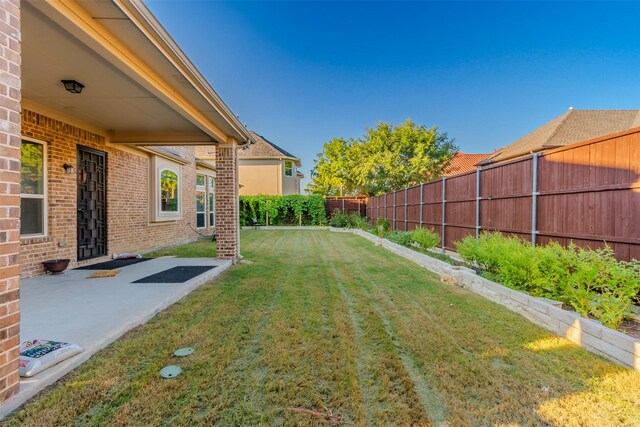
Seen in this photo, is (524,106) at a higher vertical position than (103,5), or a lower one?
higher

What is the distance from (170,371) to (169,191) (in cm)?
857

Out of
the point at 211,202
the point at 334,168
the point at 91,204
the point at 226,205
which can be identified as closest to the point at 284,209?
the point at 211,202

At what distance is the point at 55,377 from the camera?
2199mm

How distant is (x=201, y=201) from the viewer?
503 inches

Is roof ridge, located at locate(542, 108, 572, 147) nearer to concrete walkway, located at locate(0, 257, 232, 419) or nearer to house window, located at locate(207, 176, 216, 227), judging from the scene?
house window, located at locate(207, 176, 216, 227)

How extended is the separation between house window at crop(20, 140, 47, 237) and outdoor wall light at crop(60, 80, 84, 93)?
1653mm

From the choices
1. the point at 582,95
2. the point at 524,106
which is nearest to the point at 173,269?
the point at 524,106

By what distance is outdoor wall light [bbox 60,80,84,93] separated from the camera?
4.23 metres

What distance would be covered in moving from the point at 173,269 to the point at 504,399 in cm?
564

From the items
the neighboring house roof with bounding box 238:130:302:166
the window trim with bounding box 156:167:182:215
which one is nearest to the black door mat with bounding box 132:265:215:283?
the window trim with bounding box 156:167:182:215

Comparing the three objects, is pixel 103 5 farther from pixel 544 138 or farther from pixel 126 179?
pixel 544 138

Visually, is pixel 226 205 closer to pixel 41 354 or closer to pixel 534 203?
pixel 41 354

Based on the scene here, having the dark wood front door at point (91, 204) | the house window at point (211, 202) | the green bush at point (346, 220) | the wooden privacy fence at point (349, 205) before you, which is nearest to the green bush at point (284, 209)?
the wooden privacy fence at point (349, 205)

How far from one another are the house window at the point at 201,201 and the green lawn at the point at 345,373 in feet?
29.8
